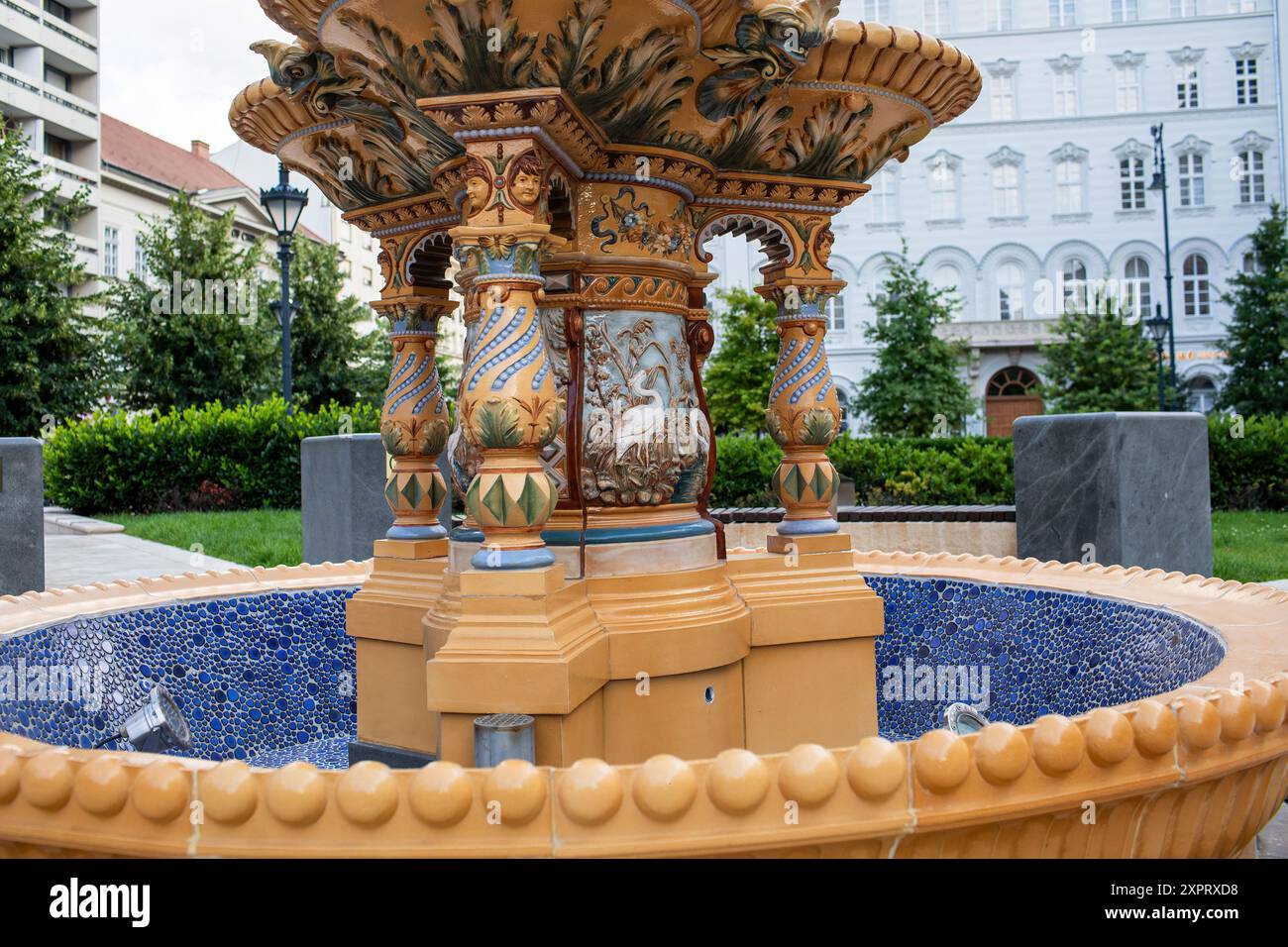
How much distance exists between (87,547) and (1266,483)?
1832 cm

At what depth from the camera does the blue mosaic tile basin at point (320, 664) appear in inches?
171

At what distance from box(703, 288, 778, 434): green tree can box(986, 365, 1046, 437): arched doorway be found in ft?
46.8

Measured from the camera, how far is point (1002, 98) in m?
43.3

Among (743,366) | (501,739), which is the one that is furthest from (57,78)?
(501,739)

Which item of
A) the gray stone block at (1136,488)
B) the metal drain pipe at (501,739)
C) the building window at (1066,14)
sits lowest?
the metal drain pipe at (501,739)

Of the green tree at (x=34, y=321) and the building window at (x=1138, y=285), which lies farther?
the building window at (x=1138, y=285)

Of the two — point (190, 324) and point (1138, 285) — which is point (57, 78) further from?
point (1138, 285)

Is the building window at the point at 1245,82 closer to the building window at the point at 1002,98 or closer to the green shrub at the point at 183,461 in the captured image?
the building window at the point at 1002,98

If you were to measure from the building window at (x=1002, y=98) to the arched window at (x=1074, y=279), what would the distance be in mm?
6445

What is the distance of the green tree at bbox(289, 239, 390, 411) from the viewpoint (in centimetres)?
3378

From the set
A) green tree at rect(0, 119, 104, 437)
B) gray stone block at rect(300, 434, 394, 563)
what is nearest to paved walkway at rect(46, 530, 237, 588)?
gray stone block at rect(300, 434, 394, 563)

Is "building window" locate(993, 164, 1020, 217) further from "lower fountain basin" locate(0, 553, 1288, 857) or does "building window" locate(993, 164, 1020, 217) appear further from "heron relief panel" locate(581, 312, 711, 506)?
"lower fountain basin" locate(0, 553, 1288, 857)

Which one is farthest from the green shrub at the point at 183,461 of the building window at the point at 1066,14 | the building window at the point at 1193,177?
the building window at the point at 1193,177
